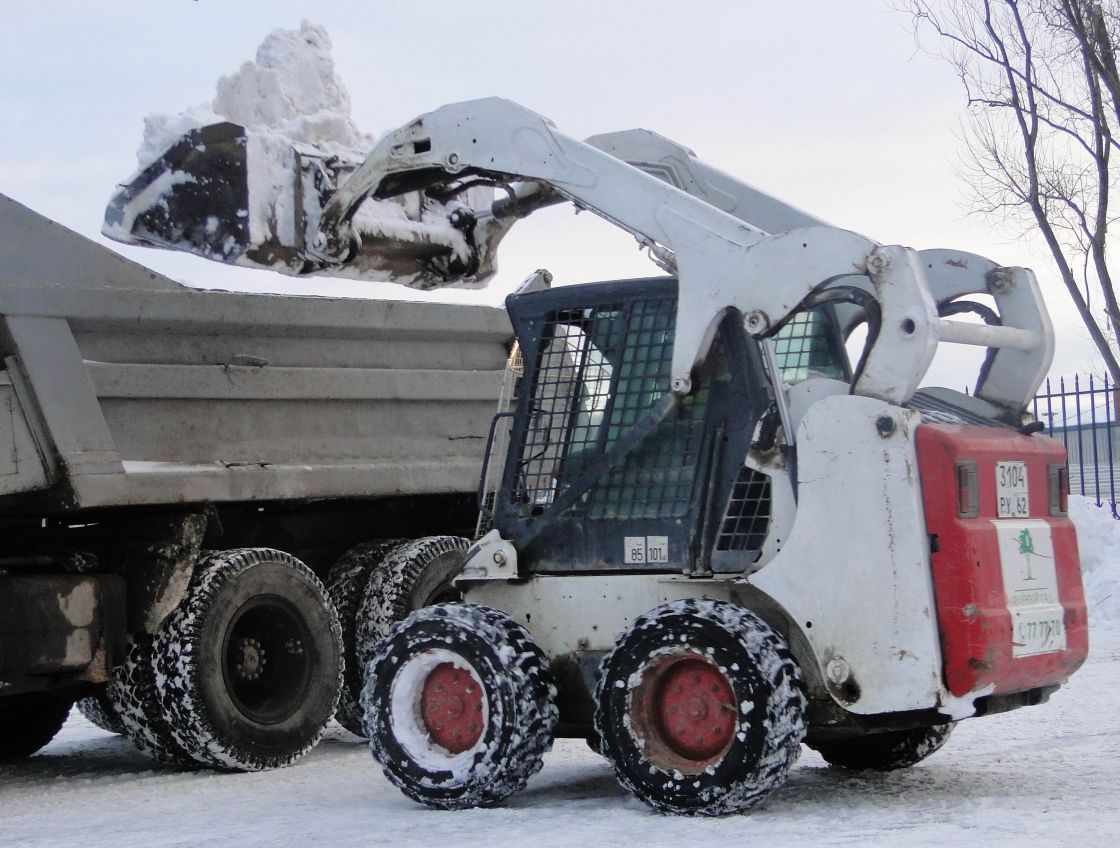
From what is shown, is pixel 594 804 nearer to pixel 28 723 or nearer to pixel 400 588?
pixel 400 588

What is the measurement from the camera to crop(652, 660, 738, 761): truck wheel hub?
532 cm

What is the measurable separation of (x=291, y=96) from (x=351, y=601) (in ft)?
8.94

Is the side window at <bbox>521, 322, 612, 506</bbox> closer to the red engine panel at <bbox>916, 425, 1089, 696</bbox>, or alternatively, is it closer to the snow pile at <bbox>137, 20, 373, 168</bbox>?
the red engine panel at <bbox>916, 425, 1089, 696</bbox>

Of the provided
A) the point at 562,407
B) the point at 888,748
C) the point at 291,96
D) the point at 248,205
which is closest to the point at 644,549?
the point at 562,407

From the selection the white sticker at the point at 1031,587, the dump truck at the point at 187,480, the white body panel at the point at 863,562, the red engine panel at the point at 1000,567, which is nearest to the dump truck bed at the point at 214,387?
the dump truck at the point at 187,480

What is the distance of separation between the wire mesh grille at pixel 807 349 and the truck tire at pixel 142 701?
128 inches

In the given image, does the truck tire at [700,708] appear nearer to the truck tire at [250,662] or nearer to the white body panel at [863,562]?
the white body panel at [863,562]

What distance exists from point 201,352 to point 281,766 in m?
1.98

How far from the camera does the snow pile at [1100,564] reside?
12.6 metres

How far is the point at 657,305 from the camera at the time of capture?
602cm

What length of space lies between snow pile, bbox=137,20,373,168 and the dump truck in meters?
1.02

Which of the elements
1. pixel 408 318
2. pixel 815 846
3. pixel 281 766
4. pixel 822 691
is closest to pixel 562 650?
pixel 822 691

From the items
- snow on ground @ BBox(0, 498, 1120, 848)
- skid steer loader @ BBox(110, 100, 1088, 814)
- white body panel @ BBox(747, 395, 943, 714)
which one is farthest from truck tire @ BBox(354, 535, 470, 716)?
white body panel @ BBox(747, 395, 943, 714)

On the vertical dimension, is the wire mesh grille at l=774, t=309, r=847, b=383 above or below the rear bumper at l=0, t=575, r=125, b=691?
above
